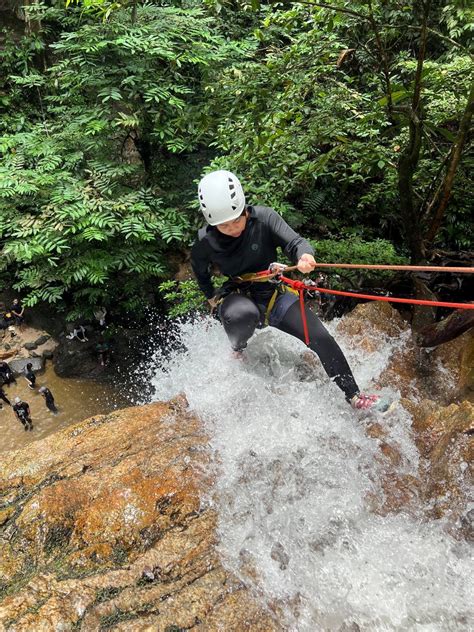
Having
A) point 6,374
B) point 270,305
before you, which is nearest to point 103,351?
point 6,374

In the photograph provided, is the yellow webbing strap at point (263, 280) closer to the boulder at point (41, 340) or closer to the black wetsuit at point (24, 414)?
the black wetsuit at point (24, 414)

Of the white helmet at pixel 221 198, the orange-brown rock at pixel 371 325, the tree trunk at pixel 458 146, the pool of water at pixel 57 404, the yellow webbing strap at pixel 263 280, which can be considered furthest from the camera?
the pool of water at pixel 57 404

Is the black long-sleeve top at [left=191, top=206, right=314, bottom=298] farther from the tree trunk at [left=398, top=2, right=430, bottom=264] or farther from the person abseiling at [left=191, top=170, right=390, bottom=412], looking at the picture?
the tree trunk at [left=398, top=2, right=430, bottom=264]

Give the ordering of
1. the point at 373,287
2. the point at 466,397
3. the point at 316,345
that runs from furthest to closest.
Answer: the point at 373,287 < the point at 466,397 < the point at 316,345

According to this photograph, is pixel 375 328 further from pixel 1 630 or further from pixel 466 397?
pixel 1 630

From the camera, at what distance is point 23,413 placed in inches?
339

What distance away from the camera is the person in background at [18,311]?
11.1m

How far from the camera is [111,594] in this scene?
2275 mm

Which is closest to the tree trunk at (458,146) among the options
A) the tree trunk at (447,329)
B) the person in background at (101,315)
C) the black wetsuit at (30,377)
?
the tree trunk at (447,329)

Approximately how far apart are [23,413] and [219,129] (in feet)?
23.1

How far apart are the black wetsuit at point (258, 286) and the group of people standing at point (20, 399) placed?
6672 mm

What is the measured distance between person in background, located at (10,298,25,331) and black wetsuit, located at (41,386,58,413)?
10.3ft

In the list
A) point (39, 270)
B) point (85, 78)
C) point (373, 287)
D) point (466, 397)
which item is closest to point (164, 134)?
point (85, 78)

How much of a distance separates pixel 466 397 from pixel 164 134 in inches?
276
